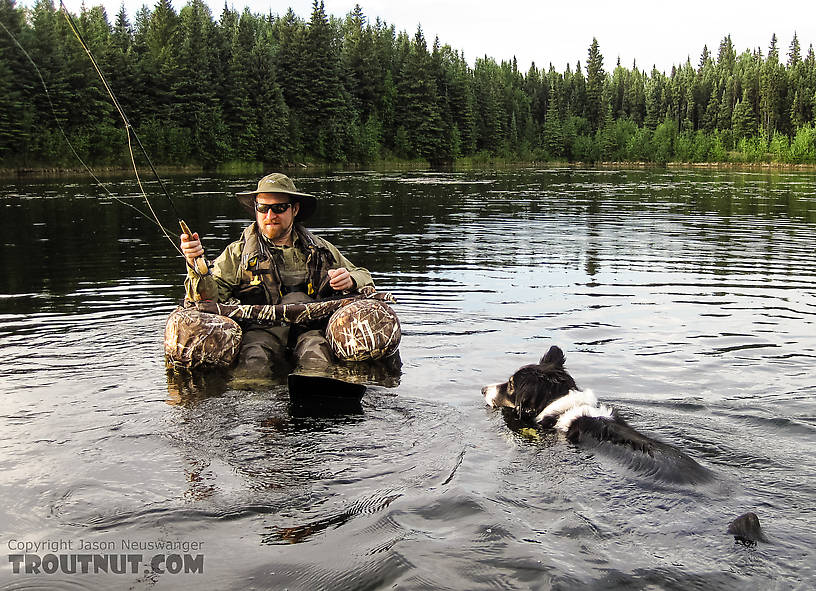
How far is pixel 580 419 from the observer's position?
583 cm

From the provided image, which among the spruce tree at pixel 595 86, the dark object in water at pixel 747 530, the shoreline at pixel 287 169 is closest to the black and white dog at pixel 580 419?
the dark object in water at pixel 747 530

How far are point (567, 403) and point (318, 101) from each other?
89.5 meters

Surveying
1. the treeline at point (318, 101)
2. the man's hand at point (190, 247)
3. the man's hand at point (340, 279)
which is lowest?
the man's hand at point (340, 279)

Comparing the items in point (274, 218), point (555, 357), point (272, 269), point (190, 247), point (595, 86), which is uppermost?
point (595, 86)

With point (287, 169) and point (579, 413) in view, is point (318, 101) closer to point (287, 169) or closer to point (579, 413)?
point (287, 169)

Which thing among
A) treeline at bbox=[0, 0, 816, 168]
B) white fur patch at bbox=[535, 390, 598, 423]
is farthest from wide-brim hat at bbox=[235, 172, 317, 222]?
treeline at bbox=[0, 0, 816, 168]

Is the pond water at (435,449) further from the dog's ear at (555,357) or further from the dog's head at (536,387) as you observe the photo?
the dog's ear at (555,357)

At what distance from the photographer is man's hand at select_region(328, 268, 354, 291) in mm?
8570

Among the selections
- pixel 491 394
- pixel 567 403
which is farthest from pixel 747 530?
pixel 491 394

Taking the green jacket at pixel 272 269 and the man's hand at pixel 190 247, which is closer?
the man's hand at pixel 190 247

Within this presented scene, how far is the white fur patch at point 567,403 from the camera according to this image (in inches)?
237

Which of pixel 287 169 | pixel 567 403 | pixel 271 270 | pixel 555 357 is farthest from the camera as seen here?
pixel 287 169

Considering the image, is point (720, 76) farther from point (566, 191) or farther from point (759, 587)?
point (759, 587)

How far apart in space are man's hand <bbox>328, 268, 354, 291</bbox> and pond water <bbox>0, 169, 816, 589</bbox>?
1283 mm
